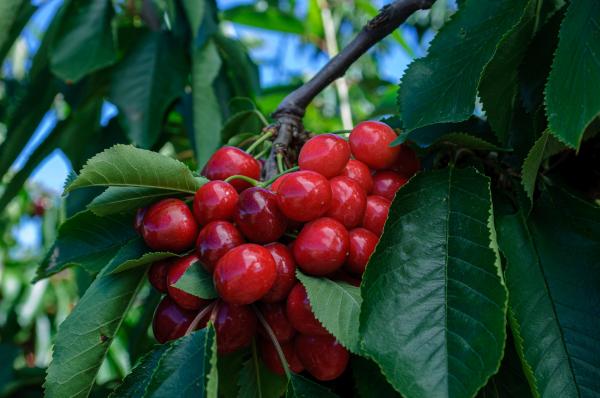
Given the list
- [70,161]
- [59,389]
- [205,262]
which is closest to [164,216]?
[205,262]

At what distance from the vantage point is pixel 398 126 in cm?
84

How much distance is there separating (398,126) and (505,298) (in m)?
0.39

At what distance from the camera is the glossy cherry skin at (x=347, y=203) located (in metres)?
0.65

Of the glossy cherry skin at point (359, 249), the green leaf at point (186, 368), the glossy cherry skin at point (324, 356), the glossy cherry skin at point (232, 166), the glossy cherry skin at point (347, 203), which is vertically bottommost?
the glossy cherry skin at point (324, 356)

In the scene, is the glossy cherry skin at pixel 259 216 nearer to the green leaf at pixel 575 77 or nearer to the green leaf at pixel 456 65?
the green leaf at pixel 456 65

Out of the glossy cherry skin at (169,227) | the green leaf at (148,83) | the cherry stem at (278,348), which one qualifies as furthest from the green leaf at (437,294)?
the green leaf at (148,83)

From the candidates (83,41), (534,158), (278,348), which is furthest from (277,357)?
(83,41)

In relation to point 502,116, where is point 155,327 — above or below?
below

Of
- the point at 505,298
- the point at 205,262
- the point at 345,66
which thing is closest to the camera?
the point at 505,298

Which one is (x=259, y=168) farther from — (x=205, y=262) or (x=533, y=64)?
(x=533, y=64)

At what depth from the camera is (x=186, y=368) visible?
1.89 feet

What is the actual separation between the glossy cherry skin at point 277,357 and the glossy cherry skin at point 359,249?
0.37 ft

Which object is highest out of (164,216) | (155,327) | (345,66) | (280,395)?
(345,66)

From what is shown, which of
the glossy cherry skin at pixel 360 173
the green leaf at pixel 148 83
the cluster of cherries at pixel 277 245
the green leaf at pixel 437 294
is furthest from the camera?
the green leaf at pixel 148 83
